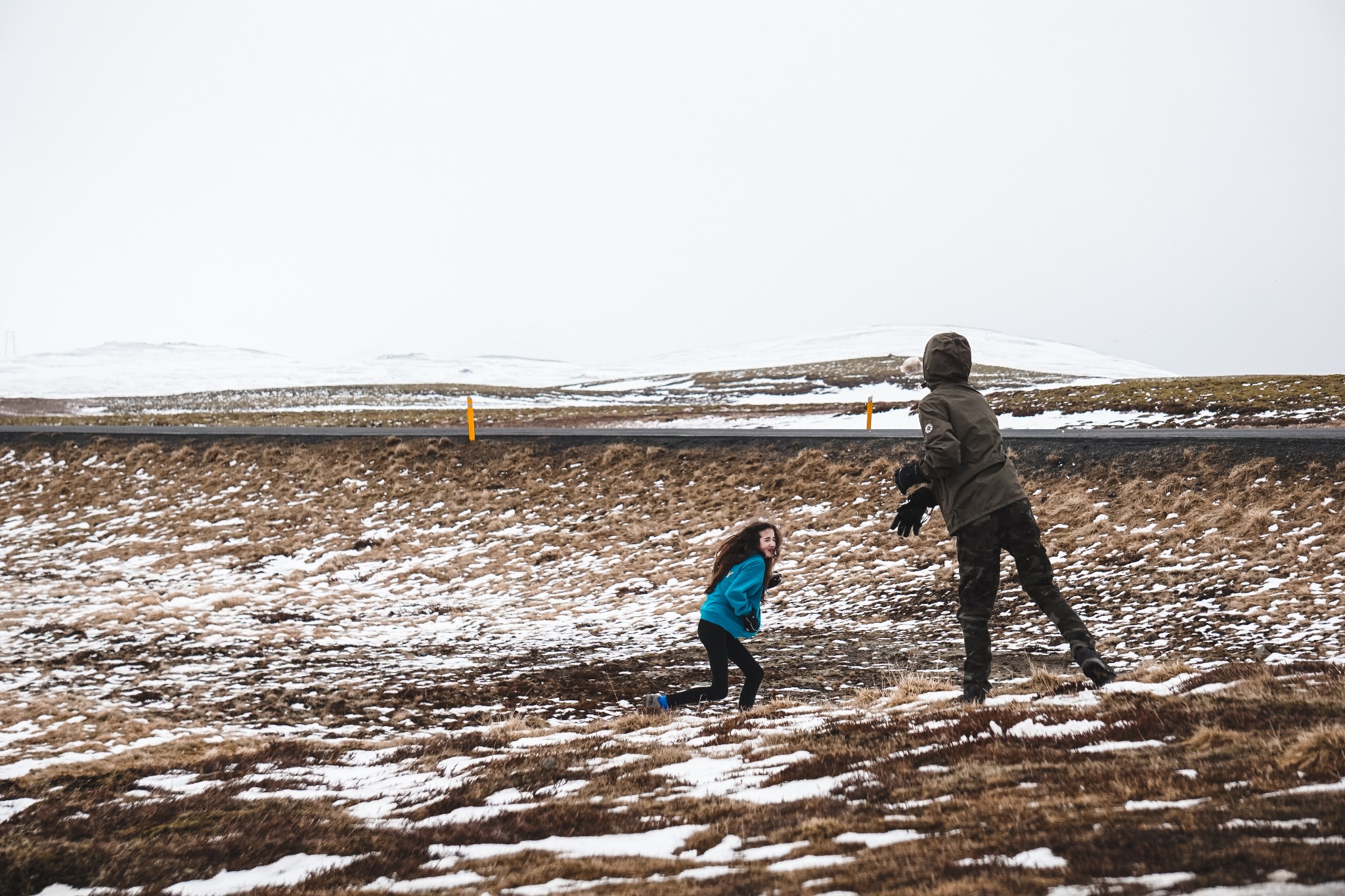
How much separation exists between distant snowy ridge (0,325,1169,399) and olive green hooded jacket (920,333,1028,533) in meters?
95.9

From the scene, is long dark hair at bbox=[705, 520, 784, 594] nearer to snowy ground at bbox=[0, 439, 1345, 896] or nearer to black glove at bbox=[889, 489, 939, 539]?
black glove at bbox=[889, 489, 939, 539]

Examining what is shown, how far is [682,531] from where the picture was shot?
19.3m

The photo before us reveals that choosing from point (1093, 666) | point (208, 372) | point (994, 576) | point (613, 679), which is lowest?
point (613, 679)

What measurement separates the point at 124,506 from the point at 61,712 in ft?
53.0

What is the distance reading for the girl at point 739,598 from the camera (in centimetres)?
783

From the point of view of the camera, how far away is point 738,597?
782 cm

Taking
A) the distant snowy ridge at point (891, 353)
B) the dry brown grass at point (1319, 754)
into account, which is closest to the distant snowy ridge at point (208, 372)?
the distant snowy ridge at point (891, 353)

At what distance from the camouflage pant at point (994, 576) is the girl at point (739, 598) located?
1660 mm

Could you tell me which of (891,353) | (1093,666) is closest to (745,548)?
(1093,666)

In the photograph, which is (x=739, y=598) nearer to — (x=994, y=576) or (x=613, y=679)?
(x=994, y=576)

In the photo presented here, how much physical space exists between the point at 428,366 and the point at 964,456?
155314 millimetres

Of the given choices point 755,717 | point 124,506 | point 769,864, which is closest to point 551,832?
point 769,864

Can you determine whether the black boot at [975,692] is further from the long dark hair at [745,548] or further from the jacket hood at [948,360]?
the jacket hood at [948,360]

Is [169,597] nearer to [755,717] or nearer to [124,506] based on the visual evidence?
[124,506]
